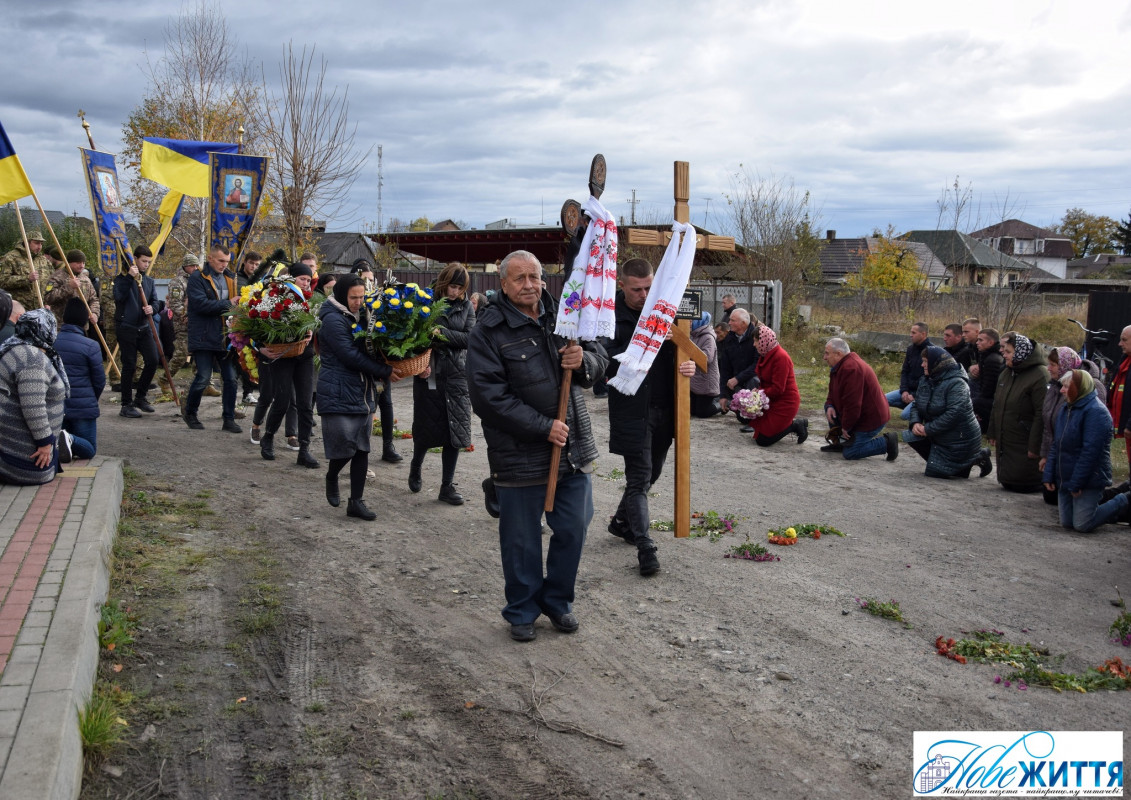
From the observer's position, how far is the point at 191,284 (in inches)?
428

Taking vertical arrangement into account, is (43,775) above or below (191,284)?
below

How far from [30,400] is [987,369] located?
10.2 metres

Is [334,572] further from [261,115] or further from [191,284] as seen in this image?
[261,115]

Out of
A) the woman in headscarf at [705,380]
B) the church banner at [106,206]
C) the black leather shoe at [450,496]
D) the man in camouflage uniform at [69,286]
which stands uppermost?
the church banner at [106,206]

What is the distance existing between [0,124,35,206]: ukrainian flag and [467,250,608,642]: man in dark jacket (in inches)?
272

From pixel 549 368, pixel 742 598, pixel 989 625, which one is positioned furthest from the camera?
pixel 742 598

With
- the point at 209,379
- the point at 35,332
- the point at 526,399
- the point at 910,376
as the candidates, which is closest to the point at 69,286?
the point at 209,379

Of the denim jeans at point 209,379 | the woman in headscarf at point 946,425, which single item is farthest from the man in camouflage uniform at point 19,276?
the woman in headscarf at point 946,425

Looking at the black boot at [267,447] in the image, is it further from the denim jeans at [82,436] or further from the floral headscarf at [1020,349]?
the floral headscarf at [1020,349]

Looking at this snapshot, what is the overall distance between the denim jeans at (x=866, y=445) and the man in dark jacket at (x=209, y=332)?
25.1 feet

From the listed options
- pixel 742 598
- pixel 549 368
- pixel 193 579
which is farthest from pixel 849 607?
pixel 193 579

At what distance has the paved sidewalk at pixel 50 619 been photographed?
122 inches

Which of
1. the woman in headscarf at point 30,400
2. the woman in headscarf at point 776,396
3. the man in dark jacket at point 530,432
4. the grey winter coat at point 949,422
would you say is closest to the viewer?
the man in dark jacket at point 530,432

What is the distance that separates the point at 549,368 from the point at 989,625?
3.09 meters
